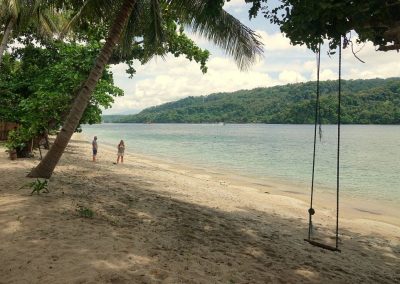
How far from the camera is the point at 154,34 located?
12688mm

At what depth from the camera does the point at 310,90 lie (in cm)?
15488

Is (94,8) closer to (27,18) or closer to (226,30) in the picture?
(226,30)

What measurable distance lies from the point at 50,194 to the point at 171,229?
3540 millimetres

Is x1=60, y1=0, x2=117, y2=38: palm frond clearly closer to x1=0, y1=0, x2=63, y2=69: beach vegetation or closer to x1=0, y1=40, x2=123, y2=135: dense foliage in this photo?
x1=0, y1=0, x2=63, y2=69: beach vegetation

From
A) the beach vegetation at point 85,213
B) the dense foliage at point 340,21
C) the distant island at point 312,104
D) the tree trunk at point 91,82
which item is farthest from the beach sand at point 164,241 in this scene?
the distant island at point 312,104

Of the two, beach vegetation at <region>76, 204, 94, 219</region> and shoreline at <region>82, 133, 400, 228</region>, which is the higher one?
beach vegetation at <region>76, 204, 94, 219</region>

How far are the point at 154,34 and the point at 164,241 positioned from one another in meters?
8.27

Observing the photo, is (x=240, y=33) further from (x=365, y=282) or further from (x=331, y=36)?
(x=365, y=282)

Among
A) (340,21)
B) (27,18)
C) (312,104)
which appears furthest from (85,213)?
(312,104)

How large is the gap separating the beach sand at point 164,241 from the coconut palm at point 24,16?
25.0 ft

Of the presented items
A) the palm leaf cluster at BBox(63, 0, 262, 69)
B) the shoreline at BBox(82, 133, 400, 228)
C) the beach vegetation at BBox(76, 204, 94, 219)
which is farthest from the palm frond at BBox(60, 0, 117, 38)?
the shoreline at BBox(82, 133, 400, 228)

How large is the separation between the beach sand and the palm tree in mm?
1163

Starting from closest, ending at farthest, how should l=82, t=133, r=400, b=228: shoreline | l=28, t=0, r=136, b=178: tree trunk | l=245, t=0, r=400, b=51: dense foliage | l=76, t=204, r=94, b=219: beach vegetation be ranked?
l=245, t=0, r=400, b=51: dense foliage < l=76, t=204, r=94, b=219: beach vegetation < l=28, t=0, r=136, b=178: tree trunk < l=82, t=133, r=400, b=228: shoreline

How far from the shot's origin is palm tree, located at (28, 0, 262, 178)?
10000mm
